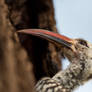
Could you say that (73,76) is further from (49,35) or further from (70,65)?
(49,35)

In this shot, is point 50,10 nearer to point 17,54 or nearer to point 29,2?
point 29,2

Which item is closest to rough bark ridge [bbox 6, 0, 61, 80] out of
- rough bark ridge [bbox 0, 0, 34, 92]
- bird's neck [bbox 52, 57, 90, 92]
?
bird's neck [bbox 52, 57, 90, 92]

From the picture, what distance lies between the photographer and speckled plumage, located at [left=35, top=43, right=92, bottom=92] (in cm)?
255

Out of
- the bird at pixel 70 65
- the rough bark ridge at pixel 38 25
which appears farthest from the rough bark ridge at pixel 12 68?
the rough bark ridge at pixel 38 25

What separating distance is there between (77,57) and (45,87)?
643 mm

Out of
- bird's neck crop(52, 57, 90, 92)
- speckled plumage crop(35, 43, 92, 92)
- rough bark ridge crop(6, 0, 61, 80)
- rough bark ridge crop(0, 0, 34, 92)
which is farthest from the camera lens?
rough bark ridge crop(6, 0, 61, 80)

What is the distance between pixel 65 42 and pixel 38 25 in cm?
54

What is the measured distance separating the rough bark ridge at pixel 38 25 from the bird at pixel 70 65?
1.06ft

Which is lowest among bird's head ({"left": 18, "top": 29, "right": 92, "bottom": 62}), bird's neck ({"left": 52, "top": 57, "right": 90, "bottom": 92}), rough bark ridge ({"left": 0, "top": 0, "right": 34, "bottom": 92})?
bird's neck ({"left": 52, "top": 57, "right": 90, "bottom": 92})

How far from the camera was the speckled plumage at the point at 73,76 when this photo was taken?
8.38 feet

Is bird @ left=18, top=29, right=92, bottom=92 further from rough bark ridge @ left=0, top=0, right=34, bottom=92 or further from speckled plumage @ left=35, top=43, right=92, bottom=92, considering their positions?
rough bark ridge @ left=0, top=0, right=34, bottom=92

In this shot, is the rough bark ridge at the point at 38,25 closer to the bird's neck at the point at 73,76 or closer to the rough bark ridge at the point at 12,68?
the bird's neck at the point at 73,76

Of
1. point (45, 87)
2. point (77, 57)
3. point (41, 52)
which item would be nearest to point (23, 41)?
point (41, 52)

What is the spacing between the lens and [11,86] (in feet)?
2.74
